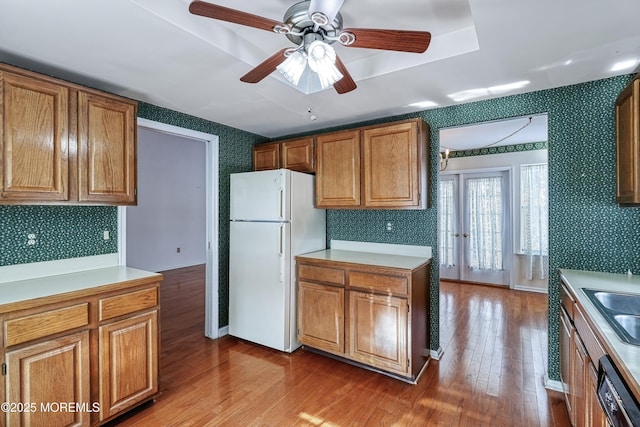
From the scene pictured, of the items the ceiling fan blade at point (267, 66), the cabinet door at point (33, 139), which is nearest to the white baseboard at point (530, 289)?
the ceiling fan blade at point (267, 66)

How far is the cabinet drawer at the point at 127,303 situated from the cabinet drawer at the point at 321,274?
1303mm

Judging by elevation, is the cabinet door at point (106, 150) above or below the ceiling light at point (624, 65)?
below

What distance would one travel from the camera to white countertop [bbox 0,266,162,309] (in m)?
1.68

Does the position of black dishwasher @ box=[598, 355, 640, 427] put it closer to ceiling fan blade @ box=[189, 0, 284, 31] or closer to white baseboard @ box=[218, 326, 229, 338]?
ceiling fan blade @ box=[189, 0, 284, 31]

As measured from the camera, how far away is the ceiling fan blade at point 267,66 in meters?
1.52

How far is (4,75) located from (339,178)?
2.46 m

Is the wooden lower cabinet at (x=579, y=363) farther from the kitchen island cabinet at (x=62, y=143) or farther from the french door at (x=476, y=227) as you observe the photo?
the french door at (x=476, y=227)

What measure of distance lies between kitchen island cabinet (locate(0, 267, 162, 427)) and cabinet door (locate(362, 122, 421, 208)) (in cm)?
199

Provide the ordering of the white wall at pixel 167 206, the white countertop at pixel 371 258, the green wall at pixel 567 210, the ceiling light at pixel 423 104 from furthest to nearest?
the white wall at pixel 167 206 < the ceiling light at pixel 423 104 < the white countertop at pixel 371 258 < the green wall at pixel 567 210

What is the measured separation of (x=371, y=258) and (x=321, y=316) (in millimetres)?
722

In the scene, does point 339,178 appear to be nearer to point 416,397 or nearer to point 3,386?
point 416,397

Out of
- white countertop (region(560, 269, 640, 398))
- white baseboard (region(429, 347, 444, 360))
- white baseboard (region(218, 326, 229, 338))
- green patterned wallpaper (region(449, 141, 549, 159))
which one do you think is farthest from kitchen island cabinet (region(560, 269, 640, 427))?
green patterned wallpaper (region(449, 141, 549, 159))

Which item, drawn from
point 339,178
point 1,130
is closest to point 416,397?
point 339,178

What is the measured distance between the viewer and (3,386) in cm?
153
